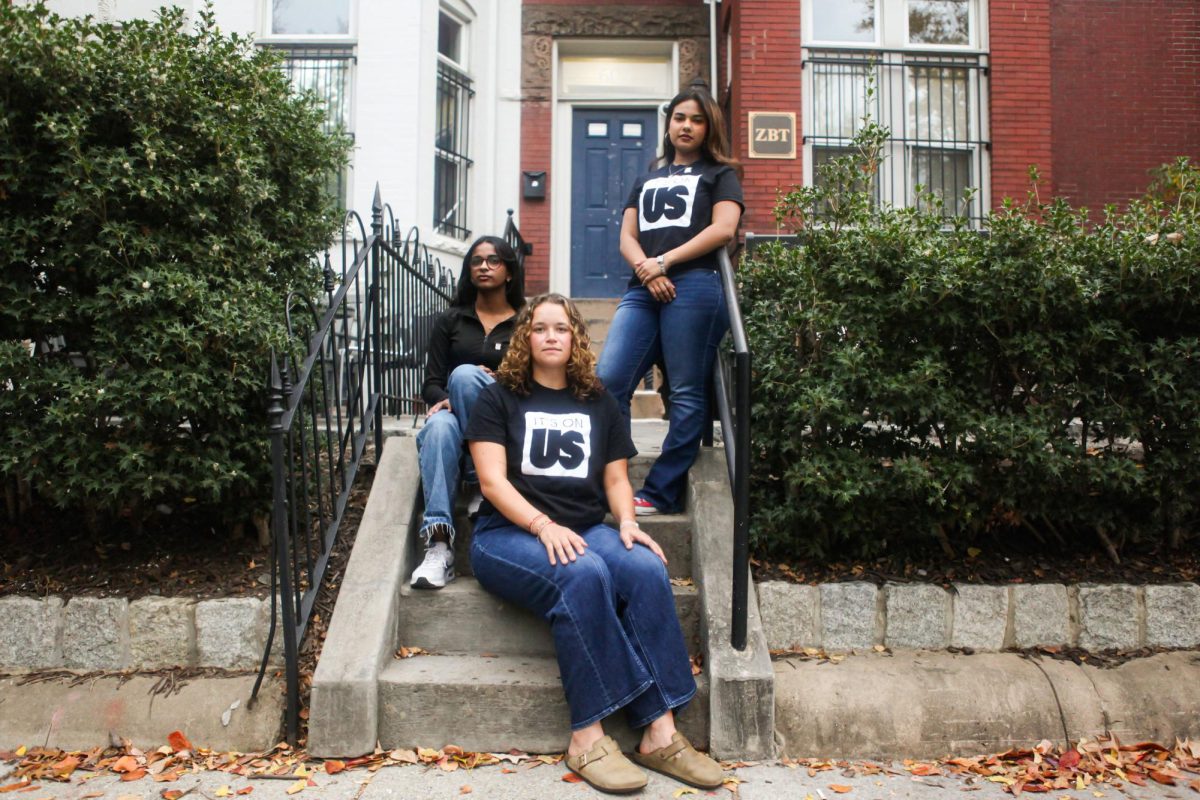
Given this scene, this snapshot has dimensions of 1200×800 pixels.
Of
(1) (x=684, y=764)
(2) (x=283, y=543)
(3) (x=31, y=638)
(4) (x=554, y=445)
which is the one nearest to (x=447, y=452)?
(4) (x=554, y=445)

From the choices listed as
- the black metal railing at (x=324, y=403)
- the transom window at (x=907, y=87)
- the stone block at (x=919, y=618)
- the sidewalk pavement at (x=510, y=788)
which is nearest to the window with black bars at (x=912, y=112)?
the transom window at (x=907, y=87)

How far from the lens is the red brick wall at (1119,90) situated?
8.34 m

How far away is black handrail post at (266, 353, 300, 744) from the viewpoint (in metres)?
2.79

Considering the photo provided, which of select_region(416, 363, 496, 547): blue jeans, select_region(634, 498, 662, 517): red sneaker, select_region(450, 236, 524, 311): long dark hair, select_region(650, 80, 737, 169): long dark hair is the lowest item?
select_region(634, 498, 662, 517): red sneaker

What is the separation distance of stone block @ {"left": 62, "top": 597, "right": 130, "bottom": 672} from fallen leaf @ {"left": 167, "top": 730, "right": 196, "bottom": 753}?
418mm

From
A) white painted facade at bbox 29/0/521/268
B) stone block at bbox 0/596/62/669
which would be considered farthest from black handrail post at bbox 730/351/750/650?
white painted facade at bbox 29/0/521/268

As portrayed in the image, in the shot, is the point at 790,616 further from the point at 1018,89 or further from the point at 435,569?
the point at 1018,89

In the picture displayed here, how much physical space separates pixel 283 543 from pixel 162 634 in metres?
0.74

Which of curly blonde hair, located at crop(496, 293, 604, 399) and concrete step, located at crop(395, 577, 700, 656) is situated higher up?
curly blonde hair, located at crop(496, 293, 604, 399)

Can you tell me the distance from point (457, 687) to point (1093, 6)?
8977 mm

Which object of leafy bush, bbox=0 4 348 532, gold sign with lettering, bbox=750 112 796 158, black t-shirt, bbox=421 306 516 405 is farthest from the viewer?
gold sign with lettering, bbox=750 112 796 158

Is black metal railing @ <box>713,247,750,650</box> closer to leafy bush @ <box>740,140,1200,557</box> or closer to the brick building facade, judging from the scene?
leafy bush @ <box>740,140,1200,557</box>

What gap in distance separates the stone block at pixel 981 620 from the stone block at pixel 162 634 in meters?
2.83

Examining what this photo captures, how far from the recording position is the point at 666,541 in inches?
139
